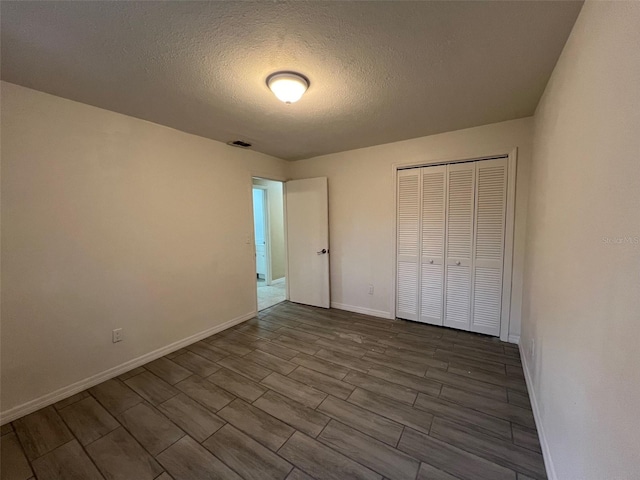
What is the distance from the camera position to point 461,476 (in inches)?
52.0

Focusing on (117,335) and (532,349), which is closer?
(532,349)

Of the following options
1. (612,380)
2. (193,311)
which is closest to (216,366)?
(193,311)

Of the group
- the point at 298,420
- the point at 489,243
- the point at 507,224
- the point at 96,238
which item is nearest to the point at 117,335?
the point at 96,238

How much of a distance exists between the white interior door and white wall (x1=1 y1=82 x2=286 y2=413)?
1211 mm

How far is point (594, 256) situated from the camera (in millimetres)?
942

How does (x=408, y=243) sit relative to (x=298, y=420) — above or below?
above

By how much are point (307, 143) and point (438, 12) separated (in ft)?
6.98

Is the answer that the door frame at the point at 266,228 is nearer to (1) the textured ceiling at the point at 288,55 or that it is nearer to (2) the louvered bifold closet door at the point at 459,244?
(1) the textured ceiling at the point at 288,55

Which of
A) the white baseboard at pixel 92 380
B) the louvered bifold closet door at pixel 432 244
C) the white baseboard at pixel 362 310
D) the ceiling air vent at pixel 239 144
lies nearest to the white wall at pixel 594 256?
the louvered bifold closet door at pixel 432 244

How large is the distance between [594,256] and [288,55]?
1.79 m

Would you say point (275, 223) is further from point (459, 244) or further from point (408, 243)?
point (459, 244)

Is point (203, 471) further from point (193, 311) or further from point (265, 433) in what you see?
point (193, 311)

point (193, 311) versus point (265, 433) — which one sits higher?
point (193, 311)

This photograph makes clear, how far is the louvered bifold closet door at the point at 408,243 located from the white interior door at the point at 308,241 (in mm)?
1085
